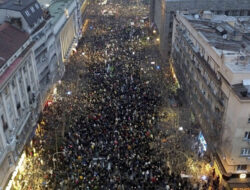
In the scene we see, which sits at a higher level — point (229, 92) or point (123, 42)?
point (229, 92)

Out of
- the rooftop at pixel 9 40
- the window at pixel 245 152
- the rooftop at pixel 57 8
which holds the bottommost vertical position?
the window at pixel 245 152

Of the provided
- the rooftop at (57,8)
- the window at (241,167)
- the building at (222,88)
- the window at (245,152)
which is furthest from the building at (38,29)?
the window at (245,152)

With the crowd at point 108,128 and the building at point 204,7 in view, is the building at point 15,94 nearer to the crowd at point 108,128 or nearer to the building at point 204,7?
the crowd at point 108,128

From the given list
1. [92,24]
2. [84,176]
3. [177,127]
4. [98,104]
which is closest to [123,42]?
[92,24]

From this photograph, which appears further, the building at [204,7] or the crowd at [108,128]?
the building at [204,7]

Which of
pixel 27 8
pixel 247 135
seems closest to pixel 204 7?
pixel 27 8

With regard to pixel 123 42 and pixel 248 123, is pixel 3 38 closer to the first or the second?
pixel 248 123

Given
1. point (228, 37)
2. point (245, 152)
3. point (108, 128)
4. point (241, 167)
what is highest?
point (228, 37)

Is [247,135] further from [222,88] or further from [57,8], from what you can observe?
[57,8]
